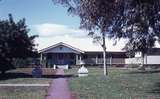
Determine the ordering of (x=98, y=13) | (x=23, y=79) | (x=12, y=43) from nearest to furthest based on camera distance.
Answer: (x=98, y=13)
(x=23, y=79)
(x=12, y=43)

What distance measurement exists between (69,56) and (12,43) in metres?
34.7

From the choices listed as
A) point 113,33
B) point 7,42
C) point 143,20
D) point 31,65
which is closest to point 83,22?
point 113,33

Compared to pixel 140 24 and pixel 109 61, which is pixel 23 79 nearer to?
pixel 140 24

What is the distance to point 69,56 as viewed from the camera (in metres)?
78.9

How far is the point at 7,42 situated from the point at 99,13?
27651 millimetres

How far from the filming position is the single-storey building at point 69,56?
76.4m

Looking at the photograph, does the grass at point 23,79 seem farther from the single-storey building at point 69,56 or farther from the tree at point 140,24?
the single-storey building at point 69,56

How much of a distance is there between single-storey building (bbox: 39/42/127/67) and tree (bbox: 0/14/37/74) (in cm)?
2780

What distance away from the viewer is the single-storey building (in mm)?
76375

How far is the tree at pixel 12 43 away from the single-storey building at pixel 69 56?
27797 millimetres

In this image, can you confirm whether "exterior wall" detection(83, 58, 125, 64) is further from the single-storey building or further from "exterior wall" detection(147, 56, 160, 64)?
"exterior wall" detection(147, 56, 160, 64)

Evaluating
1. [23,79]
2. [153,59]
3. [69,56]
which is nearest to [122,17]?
[23,79]

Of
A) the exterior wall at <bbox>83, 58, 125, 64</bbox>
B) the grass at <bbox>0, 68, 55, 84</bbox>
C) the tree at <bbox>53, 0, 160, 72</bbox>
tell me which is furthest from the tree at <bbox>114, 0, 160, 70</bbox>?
the exterior wall at <bbox>83, 58, 125, 64</bbox>

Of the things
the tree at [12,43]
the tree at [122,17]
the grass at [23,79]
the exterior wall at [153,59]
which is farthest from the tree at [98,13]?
the exterior wall at [153,59]
